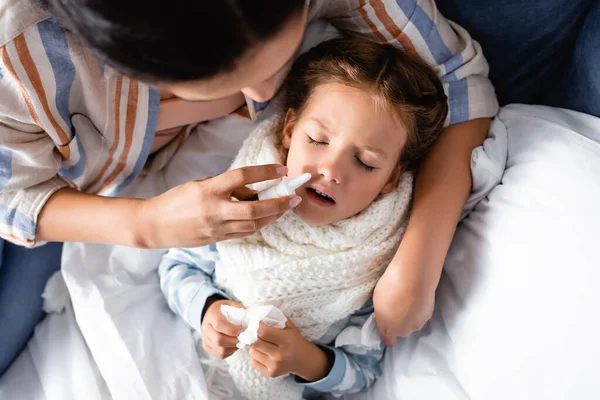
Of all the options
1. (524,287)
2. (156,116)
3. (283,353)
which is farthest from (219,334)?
(524,287)

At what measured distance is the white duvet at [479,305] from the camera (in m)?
0.87

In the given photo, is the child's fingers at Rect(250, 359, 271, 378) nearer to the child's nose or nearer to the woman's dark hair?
the child's nose

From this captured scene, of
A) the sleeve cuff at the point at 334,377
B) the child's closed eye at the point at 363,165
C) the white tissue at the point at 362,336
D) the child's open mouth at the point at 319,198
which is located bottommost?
the sleeve cuff at the point at 334,377

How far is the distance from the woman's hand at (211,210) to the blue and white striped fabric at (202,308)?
0.61 feet

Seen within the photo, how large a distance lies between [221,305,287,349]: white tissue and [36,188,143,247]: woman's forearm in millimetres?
218

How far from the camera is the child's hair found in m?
1.03

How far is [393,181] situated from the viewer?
111 centimetres

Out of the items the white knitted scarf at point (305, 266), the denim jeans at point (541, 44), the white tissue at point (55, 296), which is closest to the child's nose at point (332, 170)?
the white knitted scarf at point (305, 266)

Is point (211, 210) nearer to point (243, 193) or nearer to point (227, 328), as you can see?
point (243, 193)

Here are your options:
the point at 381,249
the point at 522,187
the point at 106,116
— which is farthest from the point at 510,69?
the point at 106,116

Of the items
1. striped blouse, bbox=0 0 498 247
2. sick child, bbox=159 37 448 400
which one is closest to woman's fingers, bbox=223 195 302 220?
sick child, bbox=159 37 448 400

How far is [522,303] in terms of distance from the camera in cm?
92

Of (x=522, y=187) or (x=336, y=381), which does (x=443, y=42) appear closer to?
(x=522, y=187)

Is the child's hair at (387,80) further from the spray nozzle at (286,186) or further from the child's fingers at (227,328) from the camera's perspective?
the child's fingers at (227,328)
